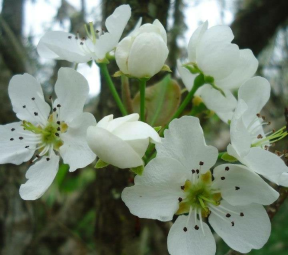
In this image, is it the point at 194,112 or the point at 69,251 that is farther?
the point at 69,251

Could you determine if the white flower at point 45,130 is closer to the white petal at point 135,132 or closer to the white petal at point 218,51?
the white petal at point 135,132

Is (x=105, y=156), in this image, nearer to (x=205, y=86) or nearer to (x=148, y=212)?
(x=148, y=212)

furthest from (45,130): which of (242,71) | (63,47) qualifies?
(242,71)

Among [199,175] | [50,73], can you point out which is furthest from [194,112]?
[50,73]

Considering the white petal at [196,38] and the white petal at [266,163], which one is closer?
the white petal at [266,163]

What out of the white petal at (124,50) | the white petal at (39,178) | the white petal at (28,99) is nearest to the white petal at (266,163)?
the white petal at (124,50)

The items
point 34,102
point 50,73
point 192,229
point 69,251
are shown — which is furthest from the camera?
point 50,73

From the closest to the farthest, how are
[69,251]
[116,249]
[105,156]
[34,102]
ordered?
[105,156] < [34,102] < [116,249] < [69,251]

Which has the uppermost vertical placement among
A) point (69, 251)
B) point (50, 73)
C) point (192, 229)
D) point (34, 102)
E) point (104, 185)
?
→ point (34, 102)
